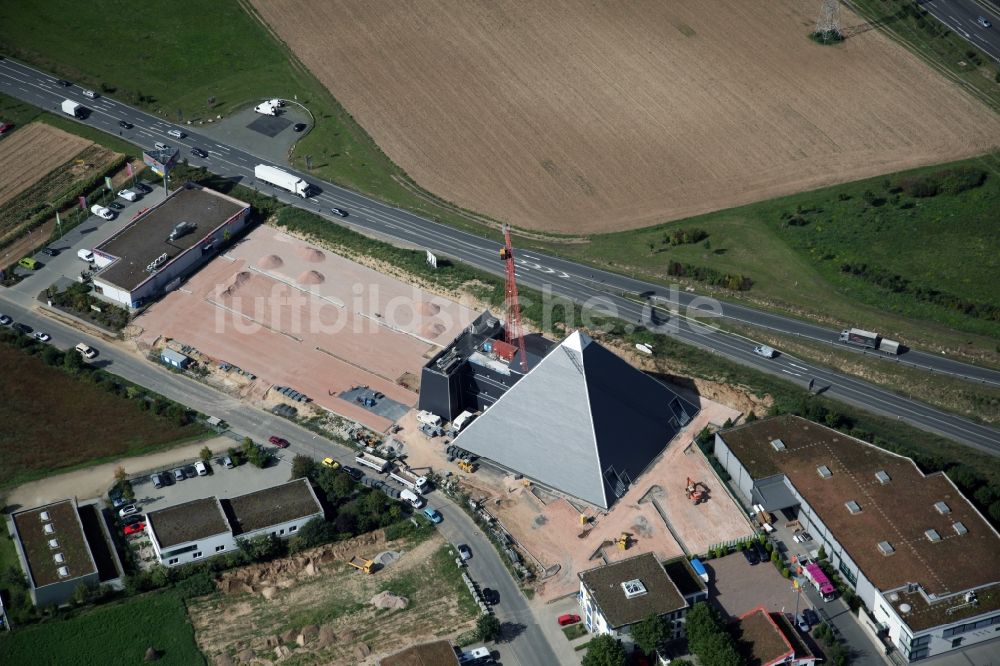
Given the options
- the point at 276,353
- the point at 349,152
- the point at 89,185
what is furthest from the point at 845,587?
the point at 89,185

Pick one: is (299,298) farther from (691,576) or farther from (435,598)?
(691,576)

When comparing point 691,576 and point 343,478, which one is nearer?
point 691,576

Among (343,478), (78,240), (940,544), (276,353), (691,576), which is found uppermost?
(78,240)

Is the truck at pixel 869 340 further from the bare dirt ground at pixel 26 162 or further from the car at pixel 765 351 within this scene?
the bare dirt ground at pixel 26 162

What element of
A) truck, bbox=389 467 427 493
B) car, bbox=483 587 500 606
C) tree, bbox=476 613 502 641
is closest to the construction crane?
truck, bbox=389 467 427 493

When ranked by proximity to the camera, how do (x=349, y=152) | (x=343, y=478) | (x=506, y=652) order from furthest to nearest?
1. (x=349, y=152)
2. (x=343, y=478)
3. (x=506, y=652)

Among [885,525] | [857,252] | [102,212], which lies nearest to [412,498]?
[885,525]

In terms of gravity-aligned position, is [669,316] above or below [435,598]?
above

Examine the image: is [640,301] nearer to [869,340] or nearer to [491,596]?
[869,340]
